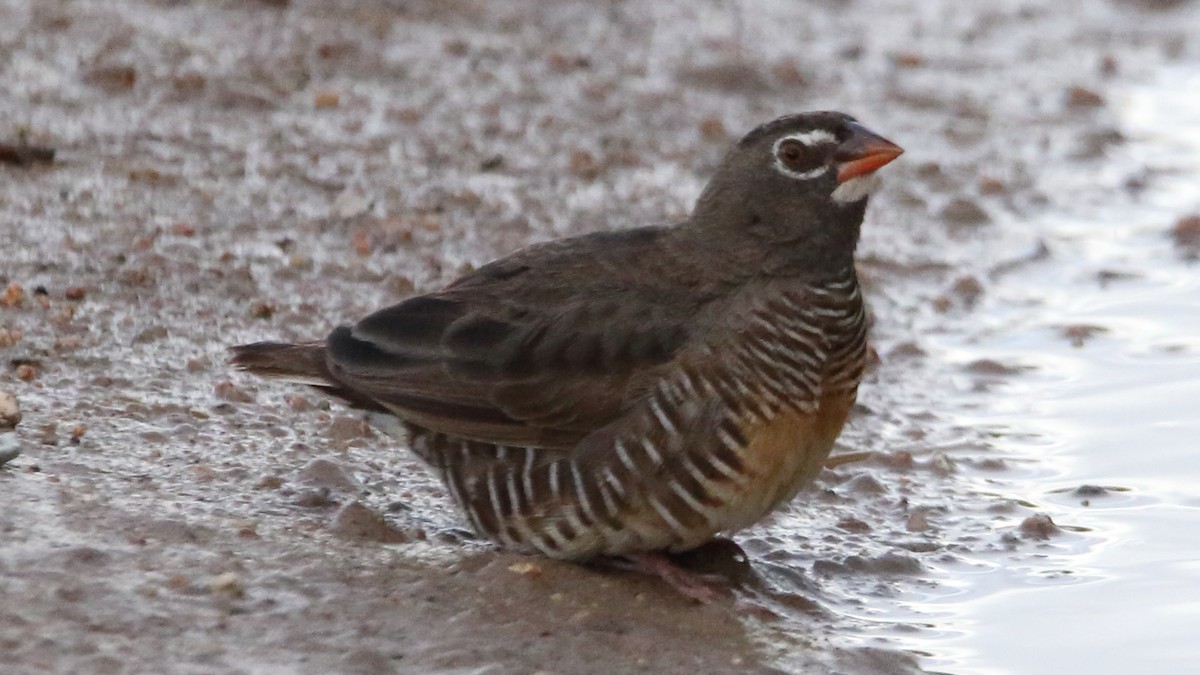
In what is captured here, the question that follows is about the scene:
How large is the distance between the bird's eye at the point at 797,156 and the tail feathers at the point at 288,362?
60.6 inches

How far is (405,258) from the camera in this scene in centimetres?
847

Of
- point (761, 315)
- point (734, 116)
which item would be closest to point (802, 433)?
point (761, 315)

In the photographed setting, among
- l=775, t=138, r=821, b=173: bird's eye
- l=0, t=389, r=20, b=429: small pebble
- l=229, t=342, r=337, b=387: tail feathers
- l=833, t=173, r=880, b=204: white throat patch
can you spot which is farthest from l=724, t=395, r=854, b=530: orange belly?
l=0, t=389, r=20, b=429: small pebble

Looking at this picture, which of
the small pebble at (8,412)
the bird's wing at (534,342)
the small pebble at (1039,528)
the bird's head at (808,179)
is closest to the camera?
the bird's wing at (534,342)

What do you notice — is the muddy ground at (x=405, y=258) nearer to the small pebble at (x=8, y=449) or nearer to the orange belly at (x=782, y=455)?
the small pebble at (x=8, y=449)

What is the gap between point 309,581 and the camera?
5.60 meters

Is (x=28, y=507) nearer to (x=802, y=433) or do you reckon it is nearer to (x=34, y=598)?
(x=34, y=598)

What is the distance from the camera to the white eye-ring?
6008 mm

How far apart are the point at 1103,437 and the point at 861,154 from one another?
2174mm

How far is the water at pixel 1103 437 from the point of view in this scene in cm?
595

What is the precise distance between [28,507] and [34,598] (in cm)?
57

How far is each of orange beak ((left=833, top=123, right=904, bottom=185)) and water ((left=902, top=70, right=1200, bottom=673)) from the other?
1.35 meters

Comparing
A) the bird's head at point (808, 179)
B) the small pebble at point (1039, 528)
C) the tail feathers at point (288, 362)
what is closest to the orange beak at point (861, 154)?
the bird's head at point (808, 179)

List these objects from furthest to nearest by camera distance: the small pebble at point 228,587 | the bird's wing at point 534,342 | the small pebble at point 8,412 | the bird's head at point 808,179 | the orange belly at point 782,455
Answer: the small pebble at point 8,412 → the bird's head at point 808,179 → the bird's wing at point 534,342 → the orange belly at point 782,455 → the small pebble at point 228,587
